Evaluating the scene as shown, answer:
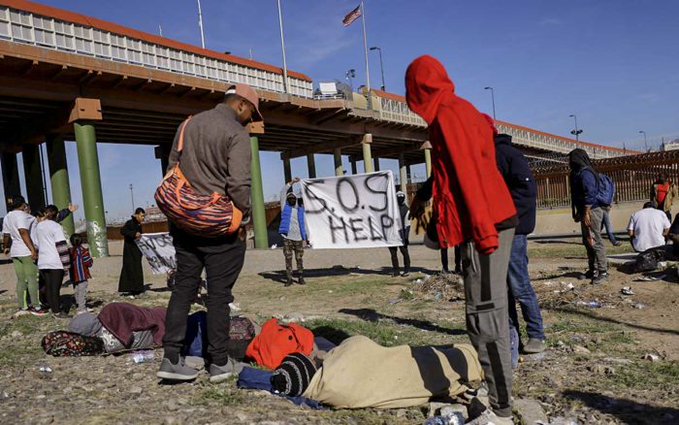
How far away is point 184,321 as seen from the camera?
370 centimetres

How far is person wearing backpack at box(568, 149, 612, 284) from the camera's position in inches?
279

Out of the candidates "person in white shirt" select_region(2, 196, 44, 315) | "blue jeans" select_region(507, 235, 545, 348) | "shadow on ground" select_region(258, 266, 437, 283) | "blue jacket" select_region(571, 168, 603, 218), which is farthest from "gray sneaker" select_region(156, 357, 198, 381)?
"shadow on ground" select_region(258, 266, 437, 283)

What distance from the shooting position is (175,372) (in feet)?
12.0

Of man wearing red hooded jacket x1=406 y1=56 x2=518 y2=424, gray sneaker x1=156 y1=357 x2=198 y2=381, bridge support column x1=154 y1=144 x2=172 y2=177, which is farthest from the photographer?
bridge support column x1=154 y1=144 x2=172 y2=177

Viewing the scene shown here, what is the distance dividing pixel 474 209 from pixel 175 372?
2.25 metres

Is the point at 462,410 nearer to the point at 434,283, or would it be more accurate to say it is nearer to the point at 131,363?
the point at 131,363

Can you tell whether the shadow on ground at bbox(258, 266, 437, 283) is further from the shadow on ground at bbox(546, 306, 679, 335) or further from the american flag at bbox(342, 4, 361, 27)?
the american flag at bbox(342, 4, 361, 27)

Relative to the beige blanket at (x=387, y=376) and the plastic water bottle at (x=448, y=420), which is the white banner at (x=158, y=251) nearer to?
the beige blanket at (x=387, y=376)

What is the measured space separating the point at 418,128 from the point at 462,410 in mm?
33001

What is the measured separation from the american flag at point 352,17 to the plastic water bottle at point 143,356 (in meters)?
31.4

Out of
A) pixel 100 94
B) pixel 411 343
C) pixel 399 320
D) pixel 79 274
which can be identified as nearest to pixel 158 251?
pixel 79 274

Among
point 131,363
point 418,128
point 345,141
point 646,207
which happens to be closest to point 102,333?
point 131,363

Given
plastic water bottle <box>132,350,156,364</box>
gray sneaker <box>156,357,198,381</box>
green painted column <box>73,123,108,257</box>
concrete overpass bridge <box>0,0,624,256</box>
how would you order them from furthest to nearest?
1. green painted column <box>73,123,108,257</box>
2. concrete overpass bridge <box>0,0,624,256</box>
3. plastic water bottle <box>132,350,156,364</box>
4. gray sneaker <box>156,357,198,381</box>

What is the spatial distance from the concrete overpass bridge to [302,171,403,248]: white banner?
30.3ft
